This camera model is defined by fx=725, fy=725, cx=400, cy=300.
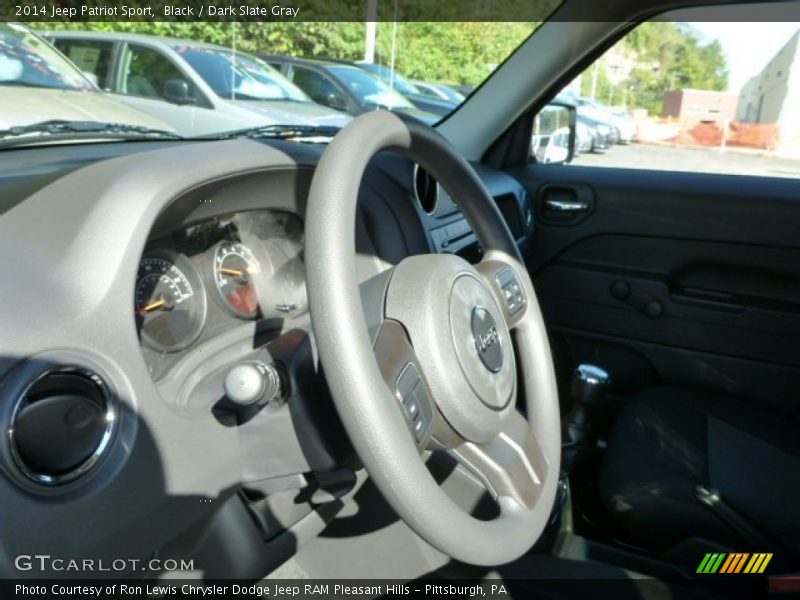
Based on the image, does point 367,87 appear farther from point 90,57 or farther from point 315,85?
point 90,57

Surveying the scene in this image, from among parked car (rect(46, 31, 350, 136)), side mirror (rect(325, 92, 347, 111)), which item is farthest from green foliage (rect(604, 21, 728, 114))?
parked car (rect(46, 31, 350, 136))

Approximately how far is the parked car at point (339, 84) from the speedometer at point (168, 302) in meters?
0.97

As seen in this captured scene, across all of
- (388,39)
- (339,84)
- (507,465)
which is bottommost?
(507,465)

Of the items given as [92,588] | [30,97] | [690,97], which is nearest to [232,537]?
[92,588]

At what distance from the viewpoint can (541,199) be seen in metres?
2.84

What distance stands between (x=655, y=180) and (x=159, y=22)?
1784 millimetres

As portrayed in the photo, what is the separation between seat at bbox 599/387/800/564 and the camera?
70.9 inches

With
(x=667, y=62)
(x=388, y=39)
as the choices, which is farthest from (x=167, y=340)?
(x=667, y=62)

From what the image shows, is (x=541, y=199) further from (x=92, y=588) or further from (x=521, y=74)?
(x=92, y=588)

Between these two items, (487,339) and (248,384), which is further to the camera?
(487,339)

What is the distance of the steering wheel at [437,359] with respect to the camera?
3.20 ft

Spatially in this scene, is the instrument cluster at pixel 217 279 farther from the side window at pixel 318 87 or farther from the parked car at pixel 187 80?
the side window at pixel 318 87

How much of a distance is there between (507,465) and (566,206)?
1.71 meters

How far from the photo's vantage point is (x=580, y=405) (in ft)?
7.29
